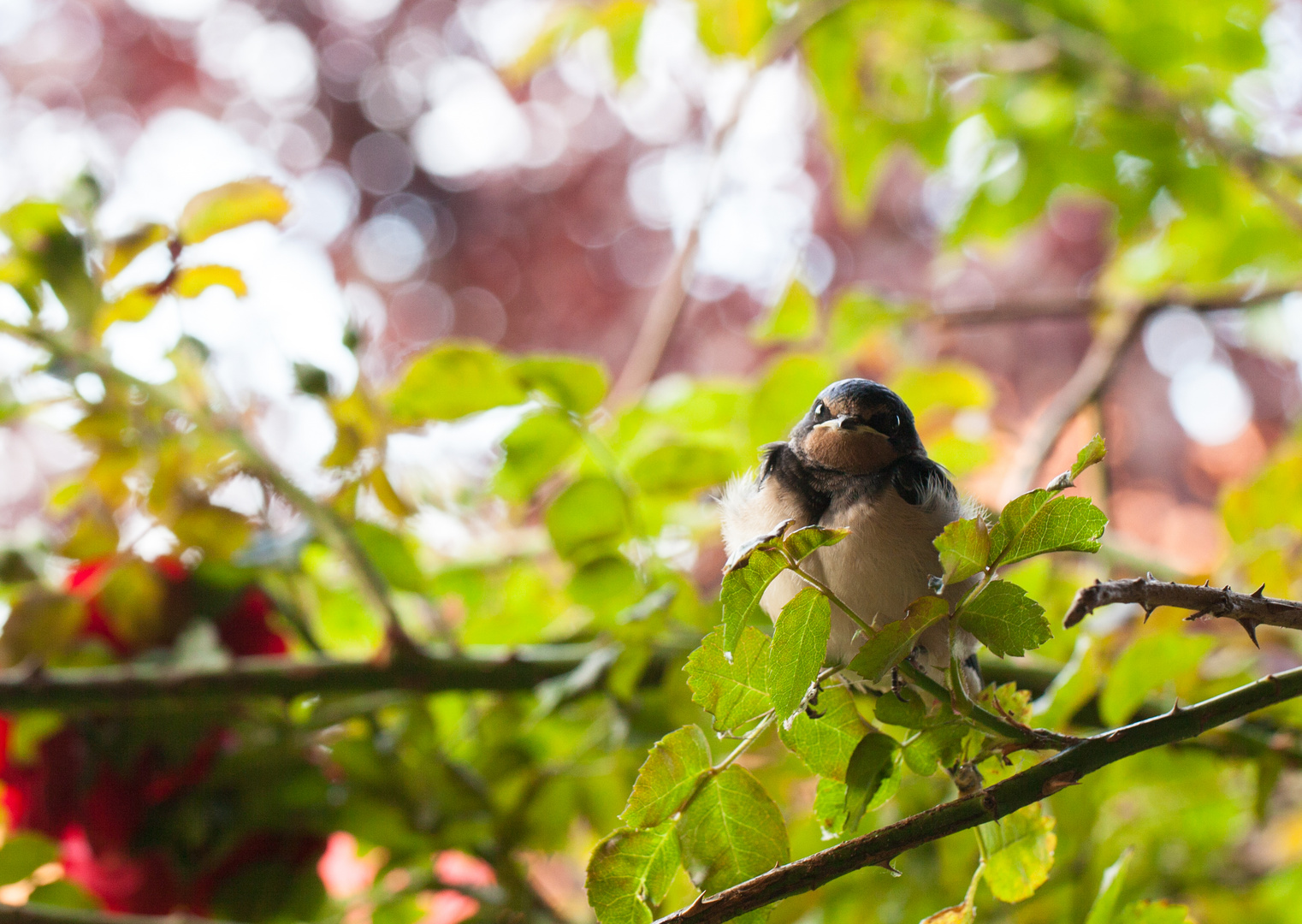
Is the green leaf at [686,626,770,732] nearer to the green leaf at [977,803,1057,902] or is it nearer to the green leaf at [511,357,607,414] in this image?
the green leaf at [977,803,1057,902]

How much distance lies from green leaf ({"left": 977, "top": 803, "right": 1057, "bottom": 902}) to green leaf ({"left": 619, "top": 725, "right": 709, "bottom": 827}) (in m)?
0.10

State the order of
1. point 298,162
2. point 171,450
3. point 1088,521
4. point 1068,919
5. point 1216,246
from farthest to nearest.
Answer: point 298,162
point 1216,246
point 171,450
point 1068,919
point 1088,521

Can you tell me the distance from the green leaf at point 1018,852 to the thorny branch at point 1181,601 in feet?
0.37

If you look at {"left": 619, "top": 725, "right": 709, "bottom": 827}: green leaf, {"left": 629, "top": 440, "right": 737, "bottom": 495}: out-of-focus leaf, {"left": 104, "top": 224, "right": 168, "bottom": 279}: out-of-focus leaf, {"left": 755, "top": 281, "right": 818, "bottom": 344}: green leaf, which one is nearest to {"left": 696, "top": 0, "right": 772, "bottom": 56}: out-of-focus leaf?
{"left": 755, "top": 281, "right": 818, "bottom": 344}: green leaf

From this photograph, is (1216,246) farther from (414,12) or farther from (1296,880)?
(414,12)

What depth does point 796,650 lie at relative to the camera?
31 centimetres

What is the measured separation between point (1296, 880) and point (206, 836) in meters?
0.71

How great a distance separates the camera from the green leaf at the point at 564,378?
60cm

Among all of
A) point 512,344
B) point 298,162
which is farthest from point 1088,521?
point 298,162

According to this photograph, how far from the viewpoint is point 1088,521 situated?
29cm

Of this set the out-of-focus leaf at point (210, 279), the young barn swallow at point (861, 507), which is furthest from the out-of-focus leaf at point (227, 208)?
the young barn swallow at point (861, 507)

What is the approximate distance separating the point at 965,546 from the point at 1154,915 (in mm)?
185

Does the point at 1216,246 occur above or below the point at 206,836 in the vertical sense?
above

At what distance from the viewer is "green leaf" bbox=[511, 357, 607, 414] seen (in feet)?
1.98
